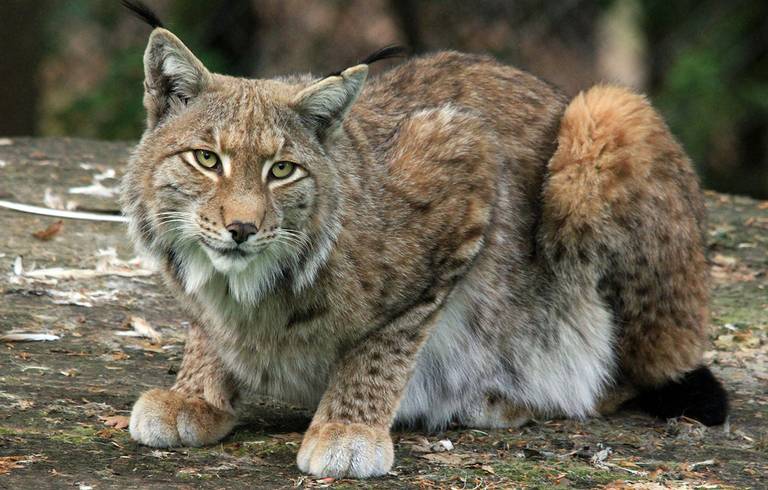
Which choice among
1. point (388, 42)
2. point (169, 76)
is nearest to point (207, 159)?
point (169, 76)

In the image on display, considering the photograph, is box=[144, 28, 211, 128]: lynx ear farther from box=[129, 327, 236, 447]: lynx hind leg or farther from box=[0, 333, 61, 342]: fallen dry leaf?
box=[0, 333, 61, 342]: fallen dry leaf

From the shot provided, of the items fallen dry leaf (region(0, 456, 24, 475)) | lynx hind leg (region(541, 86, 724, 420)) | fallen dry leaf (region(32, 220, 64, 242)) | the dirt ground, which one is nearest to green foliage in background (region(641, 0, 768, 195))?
the dirt ground

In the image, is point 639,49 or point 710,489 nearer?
point 710,489

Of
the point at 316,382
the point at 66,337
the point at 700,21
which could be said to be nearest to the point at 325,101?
the point at 316,382

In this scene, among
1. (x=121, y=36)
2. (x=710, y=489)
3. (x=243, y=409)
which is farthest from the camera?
(x=121, y=36)

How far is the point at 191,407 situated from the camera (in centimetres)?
431

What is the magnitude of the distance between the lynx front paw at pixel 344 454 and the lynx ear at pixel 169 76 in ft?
3.98

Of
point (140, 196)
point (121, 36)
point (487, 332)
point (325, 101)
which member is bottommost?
point (487, 332)

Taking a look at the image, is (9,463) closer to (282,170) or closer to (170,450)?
(170,450)

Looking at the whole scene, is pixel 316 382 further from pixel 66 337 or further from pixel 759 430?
pixel 759 430

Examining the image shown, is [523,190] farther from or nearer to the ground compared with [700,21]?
nearer to the ground

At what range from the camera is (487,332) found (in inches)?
190

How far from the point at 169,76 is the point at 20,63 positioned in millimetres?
6453

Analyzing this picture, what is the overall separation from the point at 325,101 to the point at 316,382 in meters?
1.01
